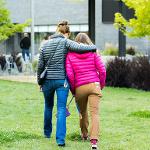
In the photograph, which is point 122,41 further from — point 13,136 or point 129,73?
point 13,136

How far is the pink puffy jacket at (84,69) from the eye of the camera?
28.3 feet

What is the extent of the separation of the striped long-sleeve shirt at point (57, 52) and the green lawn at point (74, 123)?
1060 mm

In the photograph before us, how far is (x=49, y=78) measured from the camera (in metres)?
8.80

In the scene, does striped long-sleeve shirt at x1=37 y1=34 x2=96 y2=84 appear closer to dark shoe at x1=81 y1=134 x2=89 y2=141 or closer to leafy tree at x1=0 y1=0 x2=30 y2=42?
dark shoe at x1=81 y1=134 x2=89 y2=141

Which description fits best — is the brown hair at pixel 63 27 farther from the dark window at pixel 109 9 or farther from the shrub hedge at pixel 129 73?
the dark window at pixel 109 9

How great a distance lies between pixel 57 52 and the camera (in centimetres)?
882

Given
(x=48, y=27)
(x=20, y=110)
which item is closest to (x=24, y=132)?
(x=20, y=110)

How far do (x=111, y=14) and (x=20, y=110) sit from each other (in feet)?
46.5

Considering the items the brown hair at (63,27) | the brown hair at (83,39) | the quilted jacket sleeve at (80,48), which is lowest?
the quilted jacket sleeve at (80,48)

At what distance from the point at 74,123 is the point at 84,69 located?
3399 millimetres

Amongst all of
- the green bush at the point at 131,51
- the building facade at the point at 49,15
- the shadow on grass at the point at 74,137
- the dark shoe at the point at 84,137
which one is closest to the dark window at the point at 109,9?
the green bush at the point at 131,51

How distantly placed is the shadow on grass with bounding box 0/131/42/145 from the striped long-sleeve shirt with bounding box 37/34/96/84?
113 cm

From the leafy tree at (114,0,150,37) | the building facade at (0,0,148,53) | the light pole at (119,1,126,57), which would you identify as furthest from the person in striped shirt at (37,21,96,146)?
the building facade at (0,0,148,53)

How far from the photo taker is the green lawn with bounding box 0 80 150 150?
29.2ft
